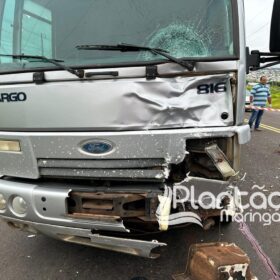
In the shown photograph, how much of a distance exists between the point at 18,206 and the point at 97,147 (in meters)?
0.93

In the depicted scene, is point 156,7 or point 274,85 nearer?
point 156,7

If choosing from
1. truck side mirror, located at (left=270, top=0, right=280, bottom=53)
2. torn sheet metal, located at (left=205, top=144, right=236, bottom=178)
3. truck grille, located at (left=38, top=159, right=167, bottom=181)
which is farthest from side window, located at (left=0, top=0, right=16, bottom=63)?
truck side mirror, located at (left=270, top=0, right=280, bottom=53)

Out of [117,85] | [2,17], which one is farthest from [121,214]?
[2,17]

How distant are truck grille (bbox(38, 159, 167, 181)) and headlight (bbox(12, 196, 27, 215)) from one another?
35cm

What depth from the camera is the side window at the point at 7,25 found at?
11.7 feet

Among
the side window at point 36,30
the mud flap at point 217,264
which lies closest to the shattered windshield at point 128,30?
the side window at point 36,30

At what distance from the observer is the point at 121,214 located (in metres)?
3.13

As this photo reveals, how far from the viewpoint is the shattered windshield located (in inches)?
124

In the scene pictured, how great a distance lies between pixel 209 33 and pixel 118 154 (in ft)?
4.09

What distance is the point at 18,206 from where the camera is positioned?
3.36 m

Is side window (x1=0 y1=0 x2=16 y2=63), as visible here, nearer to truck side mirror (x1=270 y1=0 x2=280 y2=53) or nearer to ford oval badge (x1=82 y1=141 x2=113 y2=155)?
ford oval badge (x1=82 y1=141 x2=113 y2=155)

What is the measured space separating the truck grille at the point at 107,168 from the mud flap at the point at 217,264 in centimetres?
76

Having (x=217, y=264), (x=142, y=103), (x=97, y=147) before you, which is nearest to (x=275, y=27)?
(x=142, y=103)

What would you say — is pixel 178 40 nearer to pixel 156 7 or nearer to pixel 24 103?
pixel 156 7
